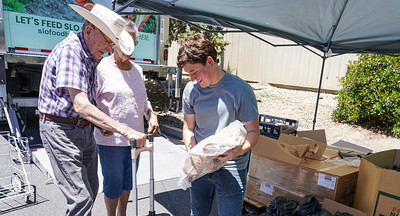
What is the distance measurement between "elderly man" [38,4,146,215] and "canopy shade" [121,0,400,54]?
1.17 metres

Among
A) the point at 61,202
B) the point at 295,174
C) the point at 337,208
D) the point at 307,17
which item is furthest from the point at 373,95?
the point at 61,202

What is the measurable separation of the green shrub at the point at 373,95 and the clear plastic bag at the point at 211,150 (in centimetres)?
632

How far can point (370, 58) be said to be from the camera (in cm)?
686

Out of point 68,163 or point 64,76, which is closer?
point 64,76

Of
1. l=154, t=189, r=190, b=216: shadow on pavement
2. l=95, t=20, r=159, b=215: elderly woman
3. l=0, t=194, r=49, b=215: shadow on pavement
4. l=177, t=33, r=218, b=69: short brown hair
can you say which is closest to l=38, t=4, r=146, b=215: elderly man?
l=95, t=20, r=159, b=215: elderly woman

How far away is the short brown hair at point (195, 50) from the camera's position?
5.28ft

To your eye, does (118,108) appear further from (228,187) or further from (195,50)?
(228,187)

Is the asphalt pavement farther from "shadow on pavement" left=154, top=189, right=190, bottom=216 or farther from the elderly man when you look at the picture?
the elderly man

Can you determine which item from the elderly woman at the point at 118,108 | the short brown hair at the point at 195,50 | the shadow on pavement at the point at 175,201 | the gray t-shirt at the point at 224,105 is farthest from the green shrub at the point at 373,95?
the short brown hair at the point at 195,50

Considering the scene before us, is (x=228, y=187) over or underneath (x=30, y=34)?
underneath

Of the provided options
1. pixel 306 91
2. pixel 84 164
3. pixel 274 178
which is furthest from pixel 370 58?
pixel 84 164

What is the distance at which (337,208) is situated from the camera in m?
2.47

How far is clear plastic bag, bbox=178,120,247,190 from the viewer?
1.54m

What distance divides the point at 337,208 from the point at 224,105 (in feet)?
5.44
